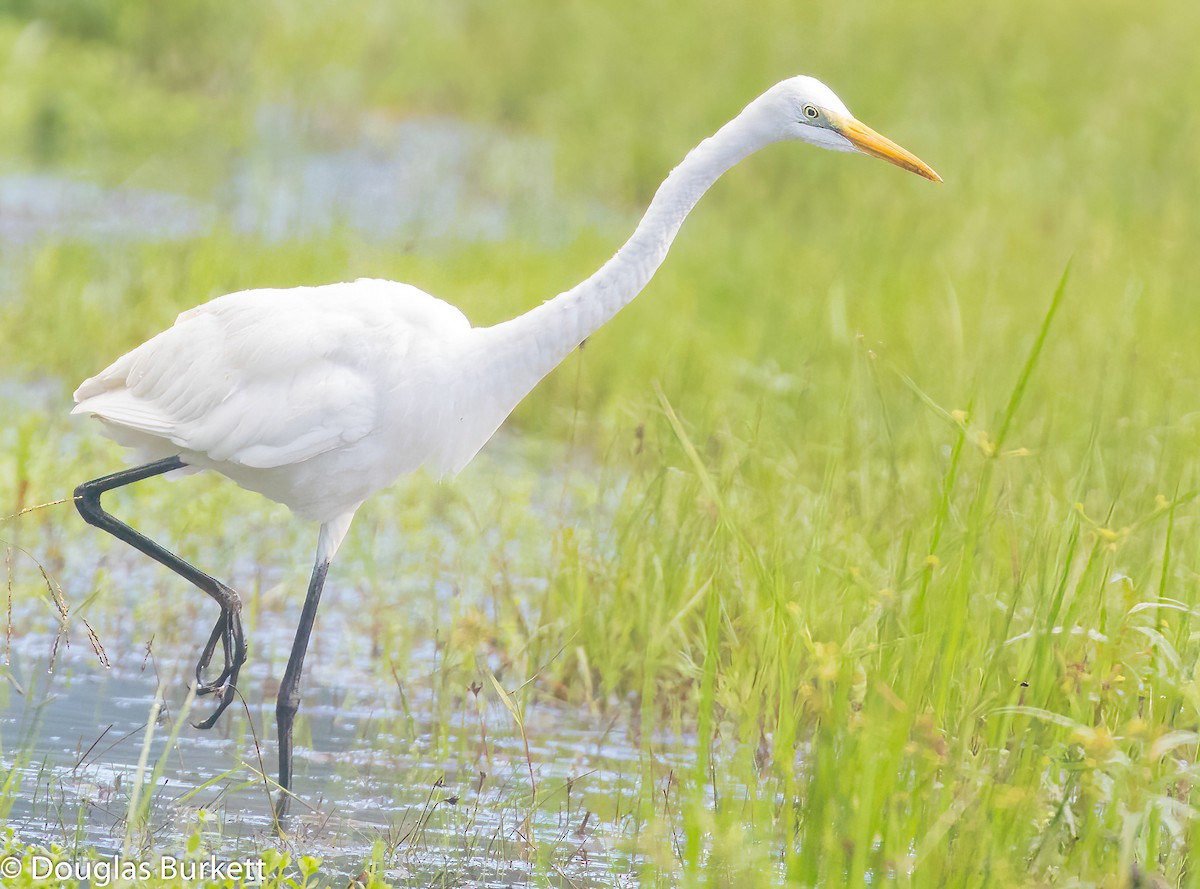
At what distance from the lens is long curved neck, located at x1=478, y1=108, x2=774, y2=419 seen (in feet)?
12.3

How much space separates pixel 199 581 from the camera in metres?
4.37

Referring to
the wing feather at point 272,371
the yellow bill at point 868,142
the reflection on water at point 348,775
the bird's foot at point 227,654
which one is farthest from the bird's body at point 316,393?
the yellow bill at point 868,142

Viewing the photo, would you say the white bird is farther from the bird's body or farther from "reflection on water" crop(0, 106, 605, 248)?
"reflection on water" crop(0, 106, 605, 248)

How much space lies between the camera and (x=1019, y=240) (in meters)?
9.25

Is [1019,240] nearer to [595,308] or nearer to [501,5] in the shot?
[595,308]

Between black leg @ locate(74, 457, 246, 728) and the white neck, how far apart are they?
0.89 meters

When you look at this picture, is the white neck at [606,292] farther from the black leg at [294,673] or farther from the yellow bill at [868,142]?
the black leg at [294,673]

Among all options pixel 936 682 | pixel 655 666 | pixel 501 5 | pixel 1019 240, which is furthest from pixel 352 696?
pixel 501 5

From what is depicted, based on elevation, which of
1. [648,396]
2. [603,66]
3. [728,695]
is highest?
[603,66]

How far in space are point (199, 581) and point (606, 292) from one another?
54.6 inches

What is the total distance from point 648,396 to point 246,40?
27.1 ft

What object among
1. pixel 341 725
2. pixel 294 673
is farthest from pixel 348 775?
pixel 341 725

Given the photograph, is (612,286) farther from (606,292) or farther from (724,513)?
(724,513)

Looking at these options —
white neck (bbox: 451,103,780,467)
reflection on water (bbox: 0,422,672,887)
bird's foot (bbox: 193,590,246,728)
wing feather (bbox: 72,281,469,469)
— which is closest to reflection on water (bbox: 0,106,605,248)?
reflection on water (bbox: 0,422,672,887)
